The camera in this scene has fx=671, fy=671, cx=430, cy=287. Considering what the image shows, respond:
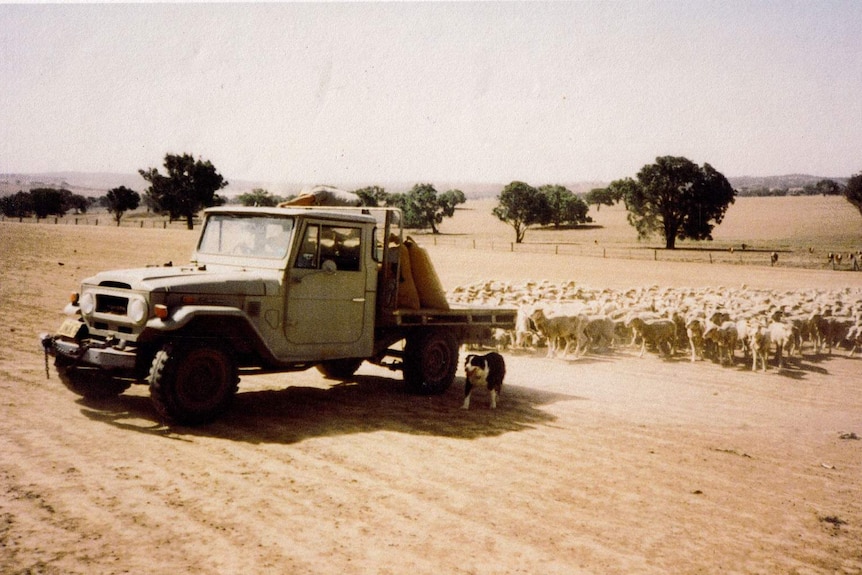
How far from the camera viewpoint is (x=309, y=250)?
8.71m

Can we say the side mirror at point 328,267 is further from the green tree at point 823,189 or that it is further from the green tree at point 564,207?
the green tree at point 823,189

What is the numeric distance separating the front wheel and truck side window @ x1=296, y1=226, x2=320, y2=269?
4.92 feet

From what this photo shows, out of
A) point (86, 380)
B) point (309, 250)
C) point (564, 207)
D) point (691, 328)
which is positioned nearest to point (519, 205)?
point (564, 207)

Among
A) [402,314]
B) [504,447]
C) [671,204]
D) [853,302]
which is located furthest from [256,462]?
[671,204]

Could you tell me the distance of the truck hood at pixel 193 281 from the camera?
301 inches

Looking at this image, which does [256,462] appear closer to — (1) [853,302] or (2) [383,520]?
(2) [383,520]

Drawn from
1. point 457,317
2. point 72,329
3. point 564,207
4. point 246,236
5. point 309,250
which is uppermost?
point 564,207

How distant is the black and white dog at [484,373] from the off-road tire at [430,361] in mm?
695

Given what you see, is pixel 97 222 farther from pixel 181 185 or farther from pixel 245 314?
pixel 245 314

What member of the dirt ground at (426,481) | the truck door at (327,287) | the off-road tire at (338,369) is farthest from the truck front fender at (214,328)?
the off-road tire at (338,369)

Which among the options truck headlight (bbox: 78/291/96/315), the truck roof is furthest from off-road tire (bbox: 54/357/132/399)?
the truck roof

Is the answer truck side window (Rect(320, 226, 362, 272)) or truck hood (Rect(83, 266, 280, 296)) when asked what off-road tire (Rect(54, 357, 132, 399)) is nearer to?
truck hood (Rect(83, 266, 280, 296))

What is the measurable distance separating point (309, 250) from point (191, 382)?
7.20 feet

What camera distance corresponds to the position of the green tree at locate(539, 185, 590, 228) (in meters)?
86.8
